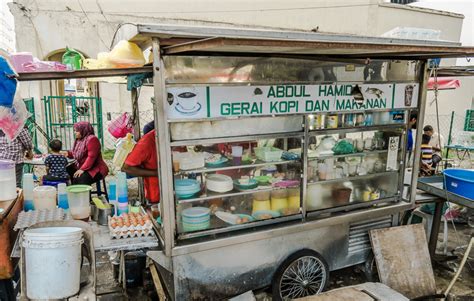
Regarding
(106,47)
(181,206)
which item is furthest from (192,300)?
(106,47)

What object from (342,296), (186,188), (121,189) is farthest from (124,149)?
(342,296)

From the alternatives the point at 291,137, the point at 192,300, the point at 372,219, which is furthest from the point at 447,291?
the point at 192,300

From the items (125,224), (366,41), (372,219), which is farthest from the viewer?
(372,219)

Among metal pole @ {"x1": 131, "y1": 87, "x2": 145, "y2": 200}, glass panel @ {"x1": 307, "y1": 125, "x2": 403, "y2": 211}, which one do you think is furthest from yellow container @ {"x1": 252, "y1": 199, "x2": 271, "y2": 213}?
metal pole @ {"x1": 131, "y1": 87, "x2": 145, "y2": 200}

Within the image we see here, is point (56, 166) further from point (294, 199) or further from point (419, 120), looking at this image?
point (419, 120)

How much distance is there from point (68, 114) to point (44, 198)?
7978mm

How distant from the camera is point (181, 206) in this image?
10.8 feet

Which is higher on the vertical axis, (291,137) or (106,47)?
(106,47)

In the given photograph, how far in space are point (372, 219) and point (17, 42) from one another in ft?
33.1

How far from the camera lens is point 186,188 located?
326 centimetres

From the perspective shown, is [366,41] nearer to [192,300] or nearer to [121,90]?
[192,300]

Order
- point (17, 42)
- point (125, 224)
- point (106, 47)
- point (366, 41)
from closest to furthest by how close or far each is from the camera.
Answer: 1. point (366, 41)
2. point (125, 224)
3. point (17, 42)
4. point (106, 47)

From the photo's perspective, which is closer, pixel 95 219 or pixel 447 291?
pixel 95 219

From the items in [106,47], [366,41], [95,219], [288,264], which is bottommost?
[288,264]
